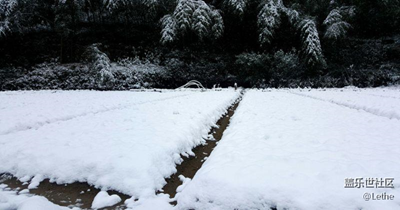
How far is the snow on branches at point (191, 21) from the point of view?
22562 millimetres

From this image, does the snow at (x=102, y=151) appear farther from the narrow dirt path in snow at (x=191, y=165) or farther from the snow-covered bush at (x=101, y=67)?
the snow-covered bush at (x=101, y=67)

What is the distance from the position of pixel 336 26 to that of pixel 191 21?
1433 centimetres

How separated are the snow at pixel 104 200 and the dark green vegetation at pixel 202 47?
1739cm

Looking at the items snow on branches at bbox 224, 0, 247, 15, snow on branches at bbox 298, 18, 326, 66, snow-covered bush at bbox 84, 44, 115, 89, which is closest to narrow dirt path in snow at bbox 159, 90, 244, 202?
snow-covered bush at bbox 84, 44, 115, 89

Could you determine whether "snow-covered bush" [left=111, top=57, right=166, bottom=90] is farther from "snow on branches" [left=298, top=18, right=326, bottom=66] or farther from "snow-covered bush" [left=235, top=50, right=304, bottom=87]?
"snow on branches" [left=298, top=18, right=326, bottom=66]

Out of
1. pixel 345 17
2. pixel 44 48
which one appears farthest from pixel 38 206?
pixel 345 17

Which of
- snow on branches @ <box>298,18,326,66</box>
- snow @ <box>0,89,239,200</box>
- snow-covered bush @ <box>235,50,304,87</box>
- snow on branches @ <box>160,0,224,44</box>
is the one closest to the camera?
snow @ <box>0,89,239,200</box>

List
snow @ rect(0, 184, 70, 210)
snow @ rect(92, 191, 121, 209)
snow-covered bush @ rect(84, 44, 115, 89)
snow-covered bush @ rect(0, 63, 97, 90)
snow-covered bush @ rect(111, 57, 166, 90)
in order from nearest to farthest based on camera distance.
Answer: snow @ rect(0, 184, 70, 210) < snow @ rect(92, 191, 121, 209) < snow-covered bush @ rect(84, 44, 115, 89) < snow-covered bush @ rect(0, 63, 97, 90) < snow-covered bush @ rect(111, 57, 166, 90)

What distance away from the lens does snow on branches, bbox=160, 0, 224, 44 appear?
2256cm

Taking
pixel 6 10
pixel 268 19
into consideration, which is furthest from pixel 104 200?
pixel 6 10

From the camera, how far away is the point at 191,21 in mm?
23312

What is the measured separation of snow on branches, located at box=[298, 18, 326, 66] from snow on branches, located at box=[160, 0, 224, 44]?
28.5 ft

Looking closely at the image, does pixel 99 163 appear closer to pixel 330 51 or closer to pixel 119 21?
pixel 330 51

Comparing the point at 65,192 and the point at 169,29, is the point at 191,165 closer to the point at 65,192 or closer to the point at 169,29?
the point at 65,192
